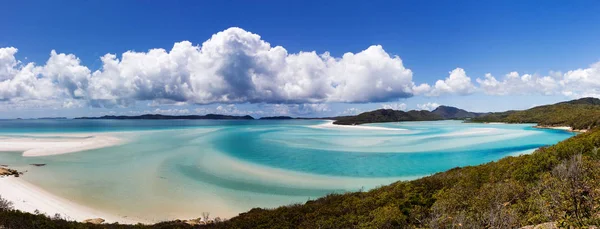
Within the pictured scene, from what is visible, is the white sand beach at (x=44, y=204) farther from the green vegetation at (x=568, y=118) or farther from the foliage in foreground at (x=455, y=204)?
the green vegetation at (x=568, y=118)

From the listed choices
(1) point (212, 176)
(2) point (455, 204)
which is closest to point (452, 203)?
(2) point (455, 204)

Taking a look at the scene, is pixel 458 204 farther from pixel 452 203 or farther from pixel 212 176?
pixel 212 176

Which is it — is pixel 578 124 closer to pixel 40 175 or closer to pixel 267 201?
pixel 267 201

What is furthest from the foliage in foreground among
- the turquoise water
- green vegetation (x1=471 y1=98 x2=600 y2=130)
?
green vegetation (x1=471 y1=98 x2=600 y2=130)

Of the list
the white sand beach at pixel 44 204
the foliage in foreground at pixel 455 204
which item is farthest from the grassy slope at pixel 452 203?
the white sand beach at pixel 44 204

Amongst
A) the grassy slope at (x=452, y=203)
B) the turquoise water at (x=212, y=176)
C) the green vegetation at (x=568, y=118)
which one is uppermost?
the green vegetation at (x=568, y=118)
